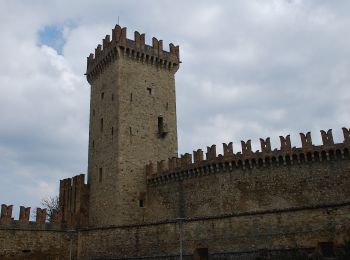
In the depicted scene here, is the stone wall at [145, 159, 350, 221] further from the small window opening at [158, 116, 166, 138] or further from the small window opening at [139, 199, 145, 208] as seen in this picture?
the small window opening at [158, 116, 166, 138]

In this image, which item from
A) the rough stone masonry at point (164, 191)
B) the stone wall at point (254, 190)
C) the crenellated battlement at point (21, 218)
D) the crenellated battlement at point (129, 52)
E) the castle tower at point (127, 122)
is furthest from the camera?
the crenellated battlement at point (129, 52)

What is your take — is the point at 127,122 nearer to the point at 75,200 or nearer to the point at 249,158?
the point at 75,200

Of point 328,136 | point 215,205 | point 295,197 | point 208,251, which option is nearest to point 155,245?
point 208,251

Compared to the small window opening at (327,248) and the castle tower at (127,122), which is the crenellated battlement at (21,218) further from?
the small window opening at (327,248)

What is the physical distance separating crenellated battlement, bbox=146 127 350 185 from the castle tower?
1.60m

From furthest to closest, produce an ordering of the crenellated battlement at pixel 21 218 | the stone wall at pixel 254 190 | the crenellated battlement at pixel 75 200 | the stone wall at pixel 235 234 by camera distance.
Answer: the crenellated battlement at pixel 75 200, the crenellated battlement at pixel 21 218, the stone wall at pixel 254 190, the stone wall at pixel 235 234

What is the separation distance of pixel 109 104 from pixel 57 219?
24.6 feet

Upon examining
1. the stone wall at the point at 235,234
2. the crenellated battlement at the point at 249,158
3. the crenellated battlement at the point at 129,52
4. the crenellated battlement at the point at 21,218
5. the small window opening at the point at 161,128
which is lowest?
the stone wall at the point at 235,234

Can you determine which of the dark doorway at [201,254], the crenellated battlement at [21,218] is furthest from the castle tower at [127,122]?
the dark doorway at [201,254]

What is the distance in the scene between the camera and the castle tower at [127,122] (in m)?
24.6

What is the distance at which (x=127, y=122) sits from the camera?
2550 cm

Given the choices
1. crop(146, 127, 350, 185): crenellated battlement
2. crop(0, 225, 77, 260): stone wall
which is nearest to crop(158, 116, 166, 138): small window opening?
crop(146, 127, 350, 185): crenellated battlement

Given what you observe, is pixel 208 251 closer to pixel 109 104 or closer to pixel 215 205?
pixel 215 205

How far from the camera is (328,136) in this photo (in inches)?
767
